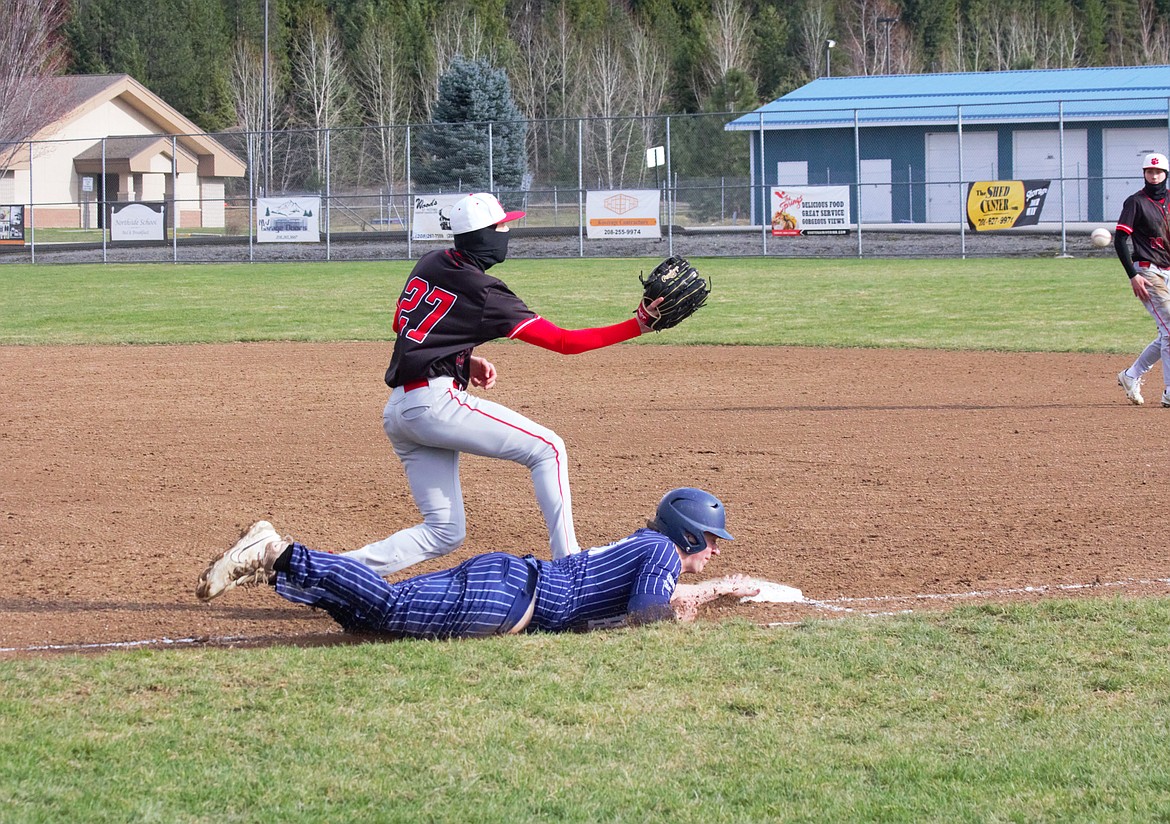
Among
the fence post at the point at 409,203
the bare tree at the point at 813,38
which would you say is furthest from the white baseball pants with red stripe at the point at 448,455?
the bare tree at the point at 813,38

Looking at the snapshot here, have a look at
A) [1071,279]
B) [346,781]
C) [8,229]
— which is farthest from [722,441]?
[8,229]

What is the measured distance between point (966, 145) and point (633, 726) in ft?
133

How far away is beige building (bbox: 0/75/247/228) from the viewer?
46.1m

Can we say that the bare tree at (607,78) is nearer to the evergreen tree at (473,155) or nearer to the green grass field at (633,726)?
the evergreen tree at (473,155)

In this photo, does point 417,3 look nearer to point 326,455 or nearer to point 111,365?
point 111,365

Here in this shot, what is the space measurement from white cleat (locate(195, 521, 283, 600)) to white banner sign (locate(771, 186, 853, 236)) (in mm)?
25287

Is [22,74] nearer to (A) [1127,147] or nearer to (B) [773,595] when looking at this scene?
(A) [1127,147]

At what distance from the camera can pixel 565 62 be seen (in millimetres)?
64938

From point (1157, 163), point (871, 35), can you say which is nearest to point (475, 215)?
point (1157, 163)

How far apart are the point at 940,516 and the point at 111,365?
1059 centimetres

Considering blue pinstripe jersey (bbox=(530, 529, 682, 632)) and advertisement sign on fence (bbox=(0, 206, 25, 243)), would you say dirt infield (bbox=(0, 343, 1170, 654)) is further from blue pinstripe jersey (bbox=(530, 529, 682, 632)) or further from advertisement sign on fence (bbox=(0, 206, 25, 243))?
advertisement sign on fence (bbox=(0, 206, 25, 243))

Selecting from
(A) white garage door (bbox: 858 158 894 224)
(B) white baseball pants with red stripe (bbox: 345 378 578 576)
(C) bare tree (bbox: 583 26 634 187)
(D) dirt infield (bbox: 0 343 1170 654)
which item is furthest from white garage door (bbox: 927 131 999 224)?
(B) white baseball pants with red stripe (bbox: 345 378 578 576)

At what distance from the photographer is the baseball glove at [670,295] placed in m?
5.30

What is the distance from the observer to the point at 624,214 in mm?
30750
